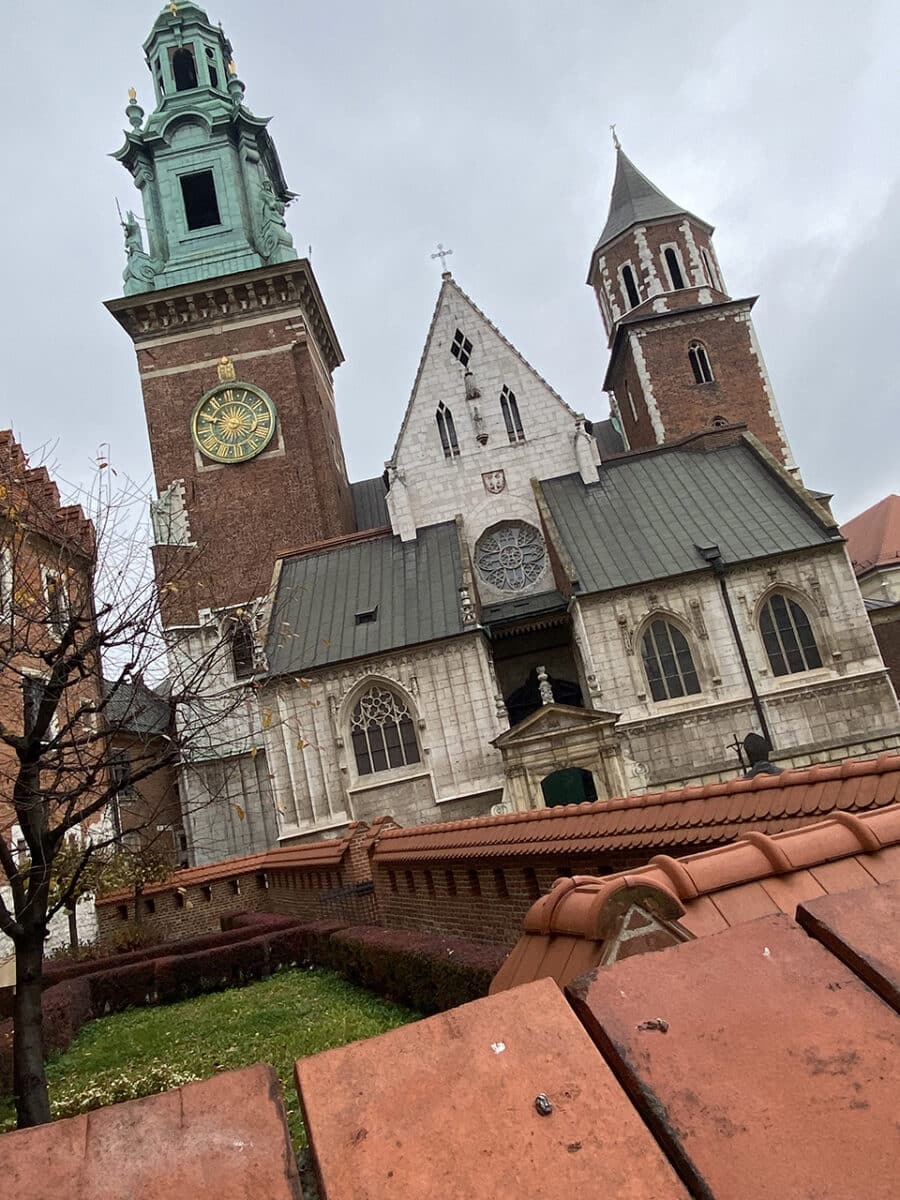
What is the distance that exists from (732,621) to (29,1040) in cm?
2129

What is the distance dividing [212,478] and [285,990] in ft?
85.4

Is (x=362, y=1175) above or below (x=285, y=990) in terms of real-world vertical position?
above

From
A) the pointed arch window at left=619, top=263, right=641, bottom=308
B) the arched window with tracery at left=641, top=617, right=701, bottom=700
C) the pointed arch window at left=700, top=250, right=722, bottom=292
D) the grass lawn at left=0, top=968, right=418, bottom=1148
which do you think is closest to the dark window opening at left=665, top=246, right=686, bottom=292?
the pointed arch window at left=700, top=250, right=722, bottom=292

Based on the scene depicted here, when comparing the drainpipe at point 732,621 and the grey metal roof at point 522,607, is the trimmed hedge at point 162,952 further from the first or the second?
the drainpipe at point 732,621

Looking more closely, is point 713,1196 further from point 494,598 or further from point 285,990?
point 494,598

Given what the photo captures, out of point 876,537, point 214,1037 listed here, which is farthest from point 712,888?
point 876,537

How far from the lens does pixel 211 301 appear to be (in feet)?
124

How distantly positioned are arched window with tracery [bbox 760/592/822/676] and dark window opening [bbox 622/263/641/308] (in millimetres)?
19449

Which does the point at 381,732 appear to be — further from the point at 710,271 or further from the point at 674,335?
the point at 710,271

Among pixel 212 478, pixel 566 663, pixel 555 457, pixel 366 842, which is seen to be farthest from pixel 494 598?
pixel 366 842

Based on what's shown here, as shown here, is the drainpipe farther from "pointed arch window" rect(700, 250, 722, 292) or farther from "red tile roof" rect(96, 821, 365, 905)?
"pointed arch window" rect(700, 250, 722, 292)

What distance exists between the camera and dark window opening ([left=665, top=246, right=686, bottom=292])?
40344 millimetres

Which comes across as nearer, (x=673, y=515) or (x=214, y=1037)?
(x=214, y=1037)

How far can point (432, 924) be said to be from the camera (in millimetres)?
11961
